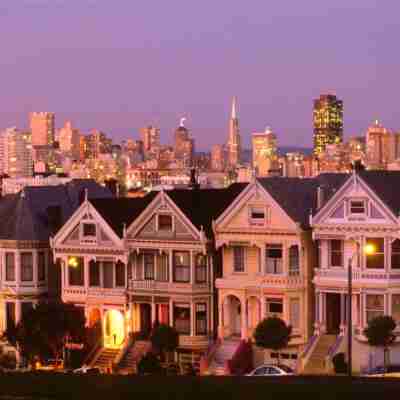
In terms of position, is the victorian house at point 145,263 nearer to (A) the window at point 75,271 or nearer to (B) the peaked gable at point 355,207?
(A) the window at point 75,271

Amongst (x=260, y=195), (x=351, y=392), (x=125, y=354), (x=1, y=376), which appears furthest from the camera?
(x=125, y=354)

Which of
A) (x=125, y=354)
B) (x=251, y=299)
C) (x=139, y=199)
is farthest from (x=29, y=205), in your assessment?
(x=251, y=299)

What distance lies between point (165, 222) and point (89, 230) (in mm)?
3903

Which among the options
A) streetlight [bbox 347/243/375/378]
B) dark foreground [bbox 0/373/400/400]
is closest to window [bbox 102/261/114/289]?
streetlight [bbox 347/243/375/378]

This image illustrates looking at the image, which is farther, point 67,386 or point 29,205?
point 29,205

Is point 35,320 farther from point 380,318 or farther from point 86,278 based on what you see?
point 380,318

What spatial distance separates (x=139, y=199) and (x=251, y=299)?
29.7 feet

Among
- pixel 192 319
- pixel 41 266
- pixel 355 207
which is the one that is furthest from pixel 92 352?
pixel 355 207

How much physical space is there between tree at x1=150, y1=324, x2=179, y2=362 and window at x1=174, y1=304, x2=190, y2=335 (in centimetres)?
129

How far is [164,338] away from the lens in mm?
49906

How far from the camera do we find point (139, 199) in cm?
5700

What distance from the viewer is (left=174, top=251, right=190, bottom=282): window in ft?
169

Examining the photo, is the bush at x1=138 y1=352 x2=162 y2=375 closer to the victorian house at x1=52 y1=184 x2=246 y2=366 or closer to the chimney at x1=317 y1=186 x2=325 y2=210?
the victorian house at x1=52 y1=184 x2=246 y2=366

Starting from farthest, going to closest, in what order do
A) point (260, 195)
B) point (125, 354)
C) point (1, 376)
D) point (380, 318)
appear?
1. point (125, 354)
2. point (260, 195)
3. point (380, 318)
4. point (1, 376)
